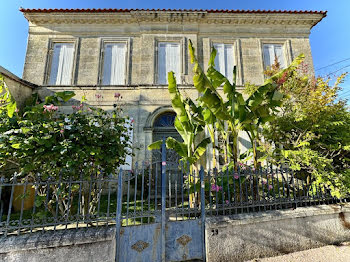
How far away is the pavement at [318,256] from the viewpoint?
3678mm

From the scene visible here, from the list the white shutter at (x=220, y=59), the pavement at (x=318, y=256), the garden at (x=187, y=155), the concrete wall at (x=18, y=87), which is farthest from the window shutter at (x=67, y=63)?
the pavement at (x=318, y=256)

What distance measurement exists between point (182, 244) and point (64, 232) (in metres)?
2.07

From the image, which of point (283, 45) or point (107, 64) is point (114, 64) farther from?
point (283, 45)

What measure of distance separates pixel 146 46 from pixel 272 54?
21.3 ft

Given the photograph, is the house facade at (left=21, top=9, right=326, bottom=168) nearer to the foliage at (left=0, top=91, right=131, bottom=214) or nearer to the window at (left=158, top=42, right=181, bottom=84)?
the window at (left=158, top=42, right=181, bottom=84)

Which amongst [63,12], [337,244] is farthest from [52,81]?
[337,244]

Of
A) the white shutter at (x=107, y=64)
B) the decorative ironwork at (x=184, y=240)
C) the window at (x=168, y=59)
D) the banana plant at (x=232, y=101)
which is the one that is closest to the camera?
the decorative ironwork at (x=184, y=240)

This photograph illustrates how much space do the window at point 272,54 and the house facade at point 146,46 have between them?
0.05 metres

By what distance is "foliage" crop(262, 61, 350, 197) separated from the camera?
462 cm

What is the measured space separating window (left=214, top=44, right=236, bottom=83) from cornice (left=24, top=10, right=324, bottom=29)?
1.28 meters

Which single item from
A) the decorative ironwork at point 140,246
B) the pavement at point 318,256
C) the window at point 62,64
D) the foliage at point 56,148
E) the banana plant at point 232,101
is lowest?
the pavement at point 318,256

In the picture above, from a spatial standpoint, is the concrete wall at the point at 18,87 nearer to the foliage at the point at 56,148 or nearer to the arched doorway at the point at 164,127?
the foliage at the point at 56,148

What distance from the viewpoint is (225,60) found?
9.67 m

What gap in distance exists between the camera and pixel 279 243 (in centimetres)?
Answer: 389
